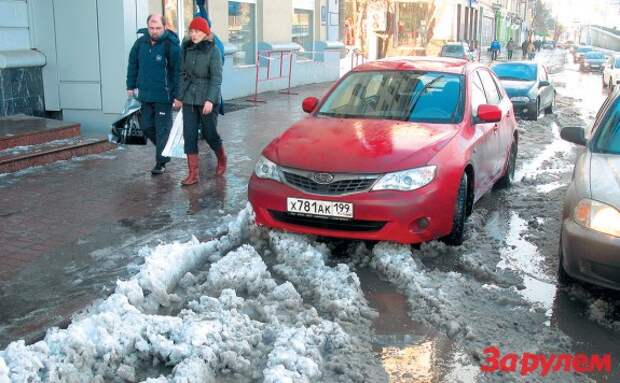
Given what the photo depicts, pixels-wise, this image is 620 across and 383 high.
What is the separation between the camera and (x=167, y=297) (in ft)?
14.5

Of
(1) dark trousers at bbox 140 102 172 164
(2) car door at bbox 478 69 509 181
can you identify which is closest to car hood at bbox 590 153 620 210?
(2) car door at bbox 478 69 509 181

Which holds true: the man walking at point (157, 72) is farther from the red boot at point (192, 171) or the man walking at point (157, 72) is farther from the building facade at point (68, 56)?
the building facade at point (68, 56)

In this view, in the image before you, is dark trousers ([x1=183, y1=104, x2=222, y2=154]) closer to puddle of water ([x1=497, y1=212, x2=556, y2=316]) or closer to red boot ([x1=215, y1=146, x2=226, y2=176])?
red boot ([x1=215, y1=146, x2=226, y2=176])

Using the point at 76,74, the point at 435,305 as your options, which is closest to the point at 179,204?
the point at 435,305

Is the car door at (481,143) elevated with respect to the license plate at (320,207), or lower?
elevated

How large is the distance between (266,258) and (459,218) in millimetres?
1603

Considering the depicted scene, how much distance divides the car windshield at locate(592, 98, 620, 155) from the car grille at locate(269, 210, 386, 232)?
186 cm

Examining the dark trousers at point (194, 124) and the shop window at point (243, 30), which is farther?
the shop window at point (243, 30)

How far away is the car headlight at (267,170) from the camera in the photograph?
17.8 feet

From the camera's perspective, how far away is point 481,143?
6.17 m

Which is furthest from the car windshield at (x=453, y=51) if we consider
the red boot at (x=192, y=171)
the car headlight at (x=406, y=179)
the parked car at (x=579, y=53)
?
the car headlight at (x=406, y=179)

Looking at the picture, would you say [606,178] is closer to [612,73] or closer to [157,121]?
[157,121]

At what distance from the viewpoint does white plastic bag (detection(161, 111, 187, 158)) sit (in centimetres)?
754

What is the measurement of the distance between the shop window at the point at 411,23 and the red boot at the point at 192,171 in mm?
40175
